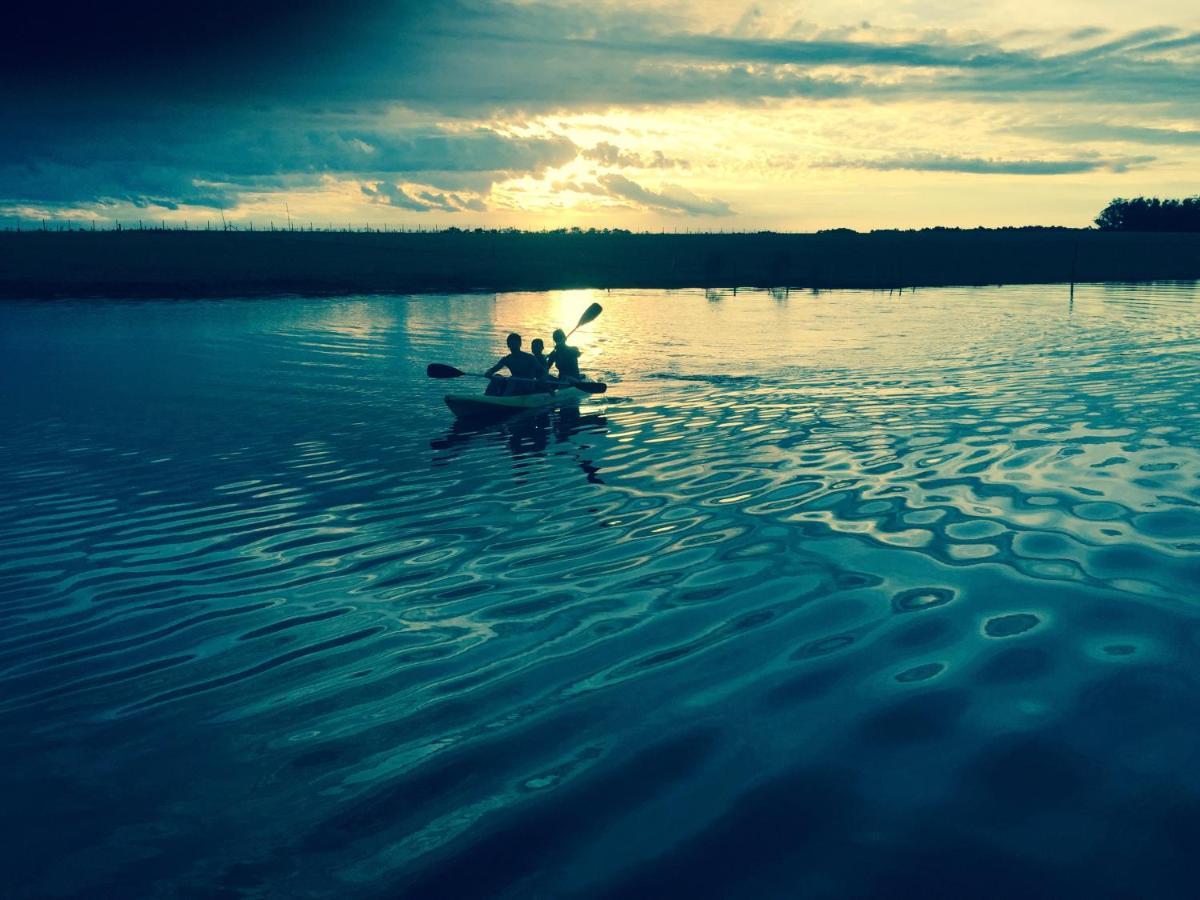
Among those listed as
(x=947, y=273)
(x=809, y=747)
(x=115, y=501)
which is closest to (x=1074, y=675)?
(x=809, y=747)

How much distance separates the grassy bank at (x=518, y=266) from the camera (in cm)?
5547

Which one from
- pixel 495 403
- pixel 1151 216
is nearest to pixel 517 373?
pixel 495 403

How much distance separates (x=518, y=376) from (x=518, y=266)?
187 ft

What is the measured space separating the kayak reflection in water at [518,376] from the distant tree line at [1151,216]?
14389 centimetres

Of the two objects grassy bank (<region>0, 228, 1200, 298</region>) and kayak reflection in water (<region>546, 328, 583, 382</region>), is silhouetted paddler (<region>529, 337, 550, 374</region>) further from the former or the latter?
grassy bank (<region>0, 228, 1200, 298</region>)

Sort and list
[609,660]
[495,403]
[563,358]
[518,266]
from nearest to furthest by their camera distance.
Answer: [609,660], [495,403], [563,358], [518,266]

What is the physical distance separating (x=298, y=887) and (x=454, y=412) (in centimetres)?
1365

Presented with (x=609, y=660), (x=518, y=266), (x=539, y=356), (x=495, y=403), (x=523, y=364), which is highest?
(x=518, y=266)

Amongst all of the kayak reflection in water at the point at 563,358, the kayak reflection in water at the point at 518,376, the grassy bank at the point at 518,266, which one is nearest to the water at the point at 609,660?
the kayak reflection in water at the point at 518,376

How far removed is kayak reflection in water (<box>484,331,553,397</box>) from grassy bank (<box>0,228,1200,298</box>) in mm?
37099

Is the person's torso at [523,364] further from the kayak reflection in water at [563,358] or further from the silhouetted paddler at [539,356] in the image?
the kayak reflection in water at [563,358]

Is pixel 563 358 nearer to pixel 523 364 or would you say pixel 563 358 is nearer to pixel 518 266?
pixel 523 364

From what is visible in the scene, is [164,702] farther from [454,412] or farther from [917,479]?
[454,412]

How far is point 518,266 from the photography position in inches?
2921
